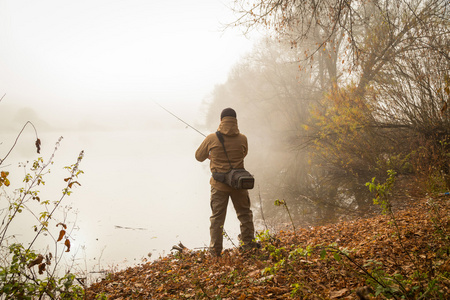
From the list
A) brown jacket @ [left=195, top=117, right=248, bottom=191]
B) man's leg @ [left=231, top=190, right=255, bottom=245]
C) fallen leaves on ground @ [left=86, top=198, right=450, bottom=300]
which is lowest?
fallen leaves on ground @ [left=86, top=198, right=450, bottom=300]

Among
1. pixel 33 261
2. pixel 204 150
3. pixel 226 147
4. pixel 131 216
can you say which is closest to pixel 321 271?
pixel 226 147

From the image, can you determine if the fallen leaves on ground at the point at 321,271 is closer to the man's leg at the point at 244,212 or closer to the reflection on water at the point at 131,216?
the man's leg at the point at 244,212

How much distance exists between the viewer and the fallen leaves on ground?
7.12ft

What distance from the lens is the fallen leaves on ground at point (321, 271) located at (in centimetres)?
217

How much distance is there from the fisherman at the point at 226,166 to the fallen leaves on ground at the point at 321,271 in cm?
48

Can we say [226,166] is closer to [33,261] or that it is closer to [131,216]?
[33,261]

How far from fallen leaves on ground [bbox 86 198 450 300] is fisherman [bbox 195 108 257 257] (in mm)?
478

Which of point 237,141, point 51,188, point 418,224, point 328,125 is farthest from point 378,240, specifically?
point 51,188

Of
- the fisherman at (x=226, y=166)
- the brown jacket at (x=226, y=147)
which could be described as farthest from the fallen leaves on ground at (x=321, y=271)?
the brown jacket at (x=226, y=147)

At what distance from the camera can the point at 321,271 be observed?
3.10m

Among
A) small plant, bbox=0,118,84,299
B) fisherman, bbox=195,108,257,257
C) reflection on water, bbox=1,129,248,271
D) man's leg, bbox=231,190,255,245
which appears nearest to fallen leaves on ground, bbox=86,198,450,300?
man's leg, bbox=231,190,255,245

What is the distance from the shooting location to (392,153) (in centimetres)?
943

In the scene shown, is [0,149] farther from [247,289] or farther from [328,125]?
[247,289]

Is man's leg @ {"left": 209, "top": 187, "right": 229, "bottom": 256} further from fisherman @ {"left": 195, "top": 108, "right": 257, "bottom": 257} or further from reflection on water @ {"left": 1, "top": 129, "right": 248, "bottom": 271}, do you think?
reflection on water @ {"left": 1, "top": 129, "right": 248, "bottom": 271}
